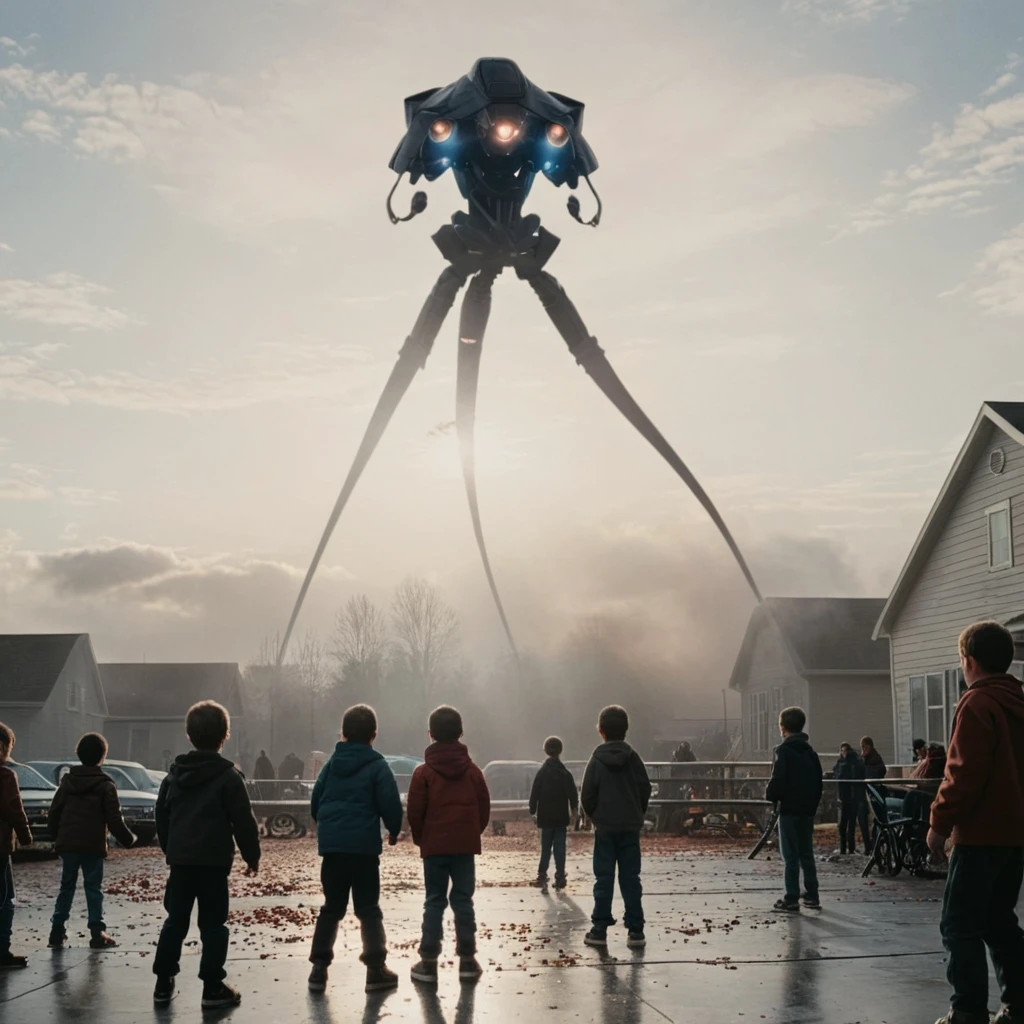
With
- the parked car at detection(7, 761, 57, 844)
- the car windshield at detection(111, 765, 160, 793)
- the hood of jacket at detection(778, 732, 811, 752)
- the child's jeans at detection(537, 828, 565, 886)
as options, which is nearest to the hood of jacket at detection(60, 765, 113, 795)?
the hood of jacket at detection(778, 732, 811, 752)

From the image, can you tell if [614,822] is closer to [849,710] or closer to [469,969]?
[469,969]

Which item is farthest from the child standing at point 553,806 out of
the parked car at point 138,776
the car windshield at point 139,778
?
the parked car at point 138,776

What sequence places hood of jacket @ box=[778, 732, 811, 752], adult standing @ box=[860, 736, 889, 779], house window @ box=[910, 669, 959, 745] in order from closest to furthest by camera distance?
hood of jacket @ box=[778, 732, 811, 752] → adult standing @ box=[860, 736, 889, 779] → house window @ box=[910, 669, 959, 745]

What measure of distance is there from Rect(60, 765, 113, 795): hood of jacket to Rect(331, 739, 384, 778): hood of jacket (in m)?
2.49

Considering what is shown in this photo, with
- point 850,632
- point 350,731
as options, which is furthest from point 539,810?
point 850,632

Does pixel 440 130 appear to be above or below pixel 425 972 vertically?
above

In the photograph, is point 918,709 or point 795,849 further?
point 918,709

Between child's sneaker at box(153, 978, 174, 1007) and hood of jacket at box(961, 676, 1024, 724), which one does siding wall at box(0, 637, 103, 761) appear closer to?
child's sneaker at box(153, 978, 174, 1007)

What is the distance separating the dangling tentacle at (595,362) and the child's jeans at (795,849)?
2989 mm

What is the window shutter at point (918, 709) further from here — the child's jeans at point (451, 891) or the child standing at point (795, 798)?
the child's jeans at point (451, 891)

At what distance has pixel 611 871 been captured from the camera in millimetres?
9078

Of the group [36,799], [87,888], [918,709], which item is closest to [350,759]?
[87,888]

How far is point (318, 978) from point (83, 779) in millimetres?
2878

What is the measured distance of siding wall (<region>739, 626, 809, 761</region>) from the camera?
123ft
